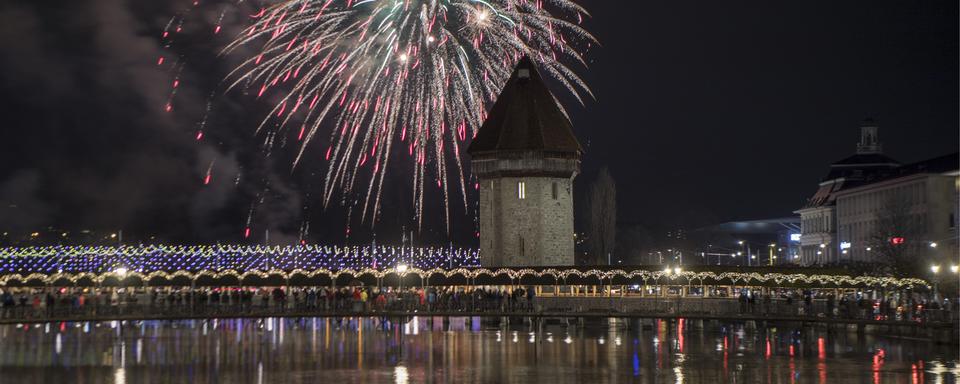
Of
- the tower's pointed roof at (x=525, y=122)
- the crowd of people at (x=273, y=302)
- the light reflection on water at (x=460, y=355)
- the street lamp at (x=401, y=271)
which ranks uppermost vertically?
the tower's pointed roof at (x=525, y=122)

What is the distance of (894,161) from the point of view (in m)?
125

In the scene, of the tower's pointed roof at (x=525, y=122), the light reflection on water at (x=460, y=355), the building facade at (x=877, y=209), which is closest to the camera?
the light reflection on water at (x=460, y=355)

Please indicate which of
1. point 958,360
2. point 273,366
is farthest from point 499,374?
point 958,360

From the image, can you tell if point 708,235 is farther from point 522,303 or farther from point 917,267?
point 522,303

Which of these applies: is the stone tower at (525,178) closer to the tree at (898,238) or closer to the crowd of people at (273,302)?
the crowd of people at (273,302)

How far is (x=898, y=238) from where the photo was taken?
77000 millimetres

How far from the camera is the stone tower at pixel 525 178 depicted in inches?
2859

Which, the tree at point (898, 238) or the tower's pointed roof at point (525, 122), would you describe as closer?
the tree at point (898, 238)

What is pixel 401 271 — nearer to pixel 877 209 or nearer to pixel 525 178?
pixel 525 178

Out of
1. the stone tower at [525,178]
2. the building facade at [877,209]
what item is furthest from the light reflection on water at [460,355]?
the building facade at [877,209]

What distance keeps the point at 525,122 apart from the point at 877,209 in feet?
120

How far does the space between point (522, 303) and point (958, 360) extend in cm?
2645

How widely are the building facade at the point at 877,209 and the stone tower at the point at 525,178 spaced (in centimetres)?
2013

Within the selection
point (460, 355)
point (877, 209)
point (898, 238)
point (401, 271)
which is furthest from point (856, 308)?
point (877, 209)
